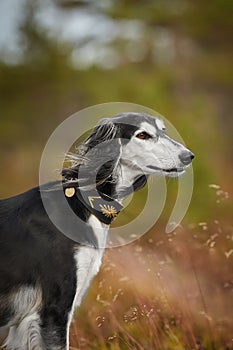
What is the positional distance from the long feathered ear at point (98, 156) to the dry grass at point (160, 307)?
0.65 metres

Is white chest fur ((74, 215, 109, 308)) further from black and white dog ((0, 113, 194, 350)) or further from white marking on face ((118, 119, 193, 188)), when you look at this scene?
white marking on face ((118, 119, 193, 188))

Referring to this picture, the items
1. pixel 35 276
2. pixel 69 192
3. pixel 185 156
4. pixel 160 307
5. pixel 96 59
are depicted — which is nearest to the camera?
pixel 35 276

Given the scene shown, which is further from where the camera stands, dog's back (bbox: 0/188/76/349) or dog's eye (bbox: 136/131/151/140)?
dog's eye (bbox: 136/131/151/140)

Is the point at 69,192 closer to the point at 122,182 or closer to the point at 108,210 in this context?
the point at 108,210

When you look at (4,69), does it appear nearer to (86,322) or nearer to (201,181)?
(201,181)

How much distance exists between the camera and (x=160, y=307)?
178 inches

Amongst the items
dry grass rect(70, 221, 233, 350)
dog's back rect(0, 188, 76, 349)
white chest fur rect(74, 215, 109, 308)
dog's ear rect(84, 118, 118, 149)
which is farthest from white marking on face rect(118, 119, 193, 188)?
dog's back rect(0, 188, 76, 349)

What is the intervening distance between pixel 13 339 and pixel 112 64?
55.4 feet

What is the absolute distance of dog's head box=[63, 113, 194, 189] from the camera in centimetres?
402

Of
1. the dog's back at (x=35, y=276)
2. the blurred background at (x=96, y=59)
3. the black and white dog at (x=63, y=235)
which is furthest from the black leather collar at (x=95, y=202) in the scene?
the blurred background at (x=96, y=59)

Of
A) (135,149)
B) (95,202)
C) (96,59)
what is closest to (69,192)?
(95,202)

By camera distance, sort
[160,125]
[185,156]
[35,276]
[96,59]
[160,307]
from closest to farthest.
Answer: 1. [35,276]
2. [185,156]
3. [160,125]
4. [160,307]
5. [96,59]

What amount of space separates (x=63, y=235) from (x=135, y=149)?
76 cm

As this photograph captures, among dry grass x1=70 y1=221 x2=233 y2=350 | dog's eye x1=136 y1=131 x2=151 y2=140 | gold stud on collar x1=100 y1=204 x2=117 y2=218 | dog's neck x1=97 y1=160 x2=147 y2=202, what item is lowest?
dry grass x1=70 y1=221 x2=233 y2=350
